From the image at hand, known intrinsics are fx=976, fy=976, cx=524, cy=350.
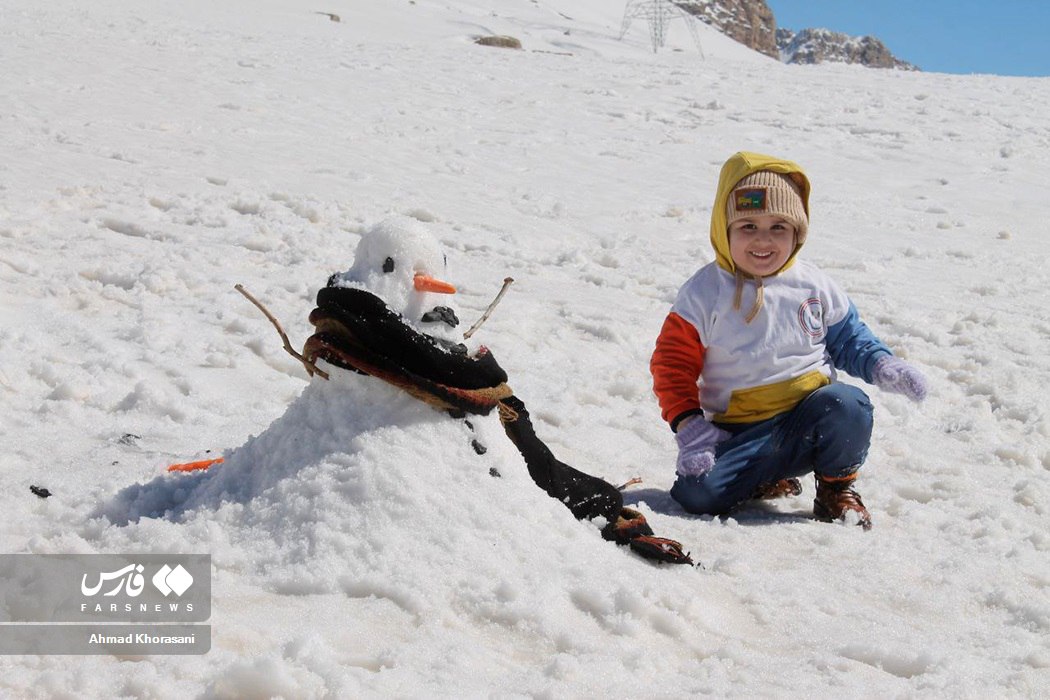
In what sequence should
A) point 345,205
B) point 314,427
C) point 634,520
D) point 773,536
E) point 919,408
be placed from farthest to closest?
point 345,205 < point 919,408 < point 773,536 < point 634,520 < point 314,427

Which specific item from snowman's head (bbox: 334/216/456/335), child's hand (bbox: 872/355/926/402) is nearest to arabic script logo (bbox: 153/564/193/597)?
snowman's head (bbox: 334/216/456/335)

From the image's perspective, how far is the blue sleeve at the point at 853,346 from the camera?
3436 millimetres

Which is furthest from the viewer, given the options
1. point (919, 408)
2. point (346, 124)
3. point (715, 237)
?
point (346, 124)

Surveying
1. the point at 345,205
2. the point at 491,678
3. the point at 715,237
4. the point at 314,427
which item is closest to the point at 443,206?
the point at 345,205

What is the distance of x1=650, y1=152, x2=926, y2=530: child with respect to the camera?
10.6 ft

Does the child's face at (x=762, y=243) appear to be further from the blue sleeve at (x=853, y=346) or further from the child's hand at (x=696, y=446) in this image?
the child's hand at (x=696, y=446)

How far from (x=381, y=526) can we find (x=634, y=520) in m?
0.79

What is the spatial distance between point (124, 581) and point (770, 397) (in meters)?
2.18

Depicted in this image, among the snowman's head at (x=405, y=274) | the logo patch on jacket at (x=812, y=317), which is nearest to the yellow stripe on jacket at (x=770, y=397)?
the logo patch on jacket at (x=812, y=317)

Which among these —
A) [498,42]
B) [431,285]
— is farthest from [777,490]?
[498,42]

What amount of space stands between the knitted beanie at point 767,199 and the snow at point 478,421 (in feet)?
3.24

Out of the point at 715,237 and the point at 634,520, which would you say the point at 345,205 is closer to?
the point at 715,237

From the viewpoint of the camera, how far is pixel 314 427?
7.70 feet

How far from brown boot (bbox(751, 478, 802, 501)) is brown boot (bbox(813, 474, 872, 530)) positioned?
0.21 meters
